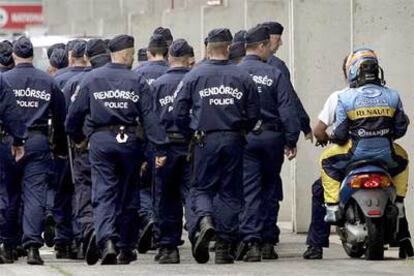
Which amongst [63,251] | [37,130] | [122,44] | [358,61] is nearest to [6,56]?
[37,130]

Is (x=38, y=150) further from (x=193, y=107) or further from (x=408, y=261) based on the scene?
(x=408, y=261)

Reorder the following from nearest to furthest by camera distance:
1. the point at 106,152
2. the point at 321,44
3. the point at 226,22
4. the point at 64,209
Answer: the point at 106,152
the point at 64,209
the point at 321,44
the point at 226,22

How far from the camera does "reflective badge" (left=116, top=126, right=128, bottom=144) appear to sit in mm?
17297

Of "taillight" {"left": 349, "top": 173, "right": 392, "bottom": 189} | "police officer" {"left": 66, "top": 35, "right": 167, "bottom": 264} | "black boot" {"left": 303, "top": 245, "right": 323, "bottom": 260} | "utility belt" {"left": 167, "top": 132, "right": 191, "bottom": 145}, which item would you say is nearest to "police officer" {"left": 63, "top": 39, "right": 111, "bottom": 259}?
"police officer" {"left": 66, "top": 35, "right": 167, "bottom": 264}

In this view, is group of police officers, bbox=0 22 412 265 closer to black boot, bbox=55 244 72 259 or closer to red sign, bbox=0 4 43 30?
black boot, bbox=55 244 72 259

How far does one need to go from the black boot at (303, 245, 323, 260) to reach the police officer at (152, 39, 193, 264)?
1175 mm

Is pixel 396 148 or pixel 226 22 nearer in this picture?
pixel 396 148

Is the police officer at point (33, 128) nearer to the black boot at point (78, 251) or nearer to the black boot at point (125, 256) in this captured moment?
the black boot at point (125, 256)

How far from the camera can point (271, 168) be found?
18.2 m

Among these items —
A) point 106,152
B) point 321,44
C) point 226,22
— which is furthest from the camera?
point 226,22

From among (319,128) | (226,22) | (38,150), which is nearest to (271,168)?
(319,128)

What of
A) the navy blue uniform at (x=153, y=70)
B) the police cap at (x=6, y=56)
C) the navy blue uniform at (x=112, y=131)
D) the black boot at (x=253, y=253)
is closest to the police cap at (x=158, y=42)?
the navy blue uniform at (x=153, y=70)

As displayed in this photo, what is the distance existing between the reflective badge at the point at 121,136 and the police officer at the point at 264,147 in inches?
51.3

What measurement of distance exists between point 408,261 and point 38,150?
3.50 meters
